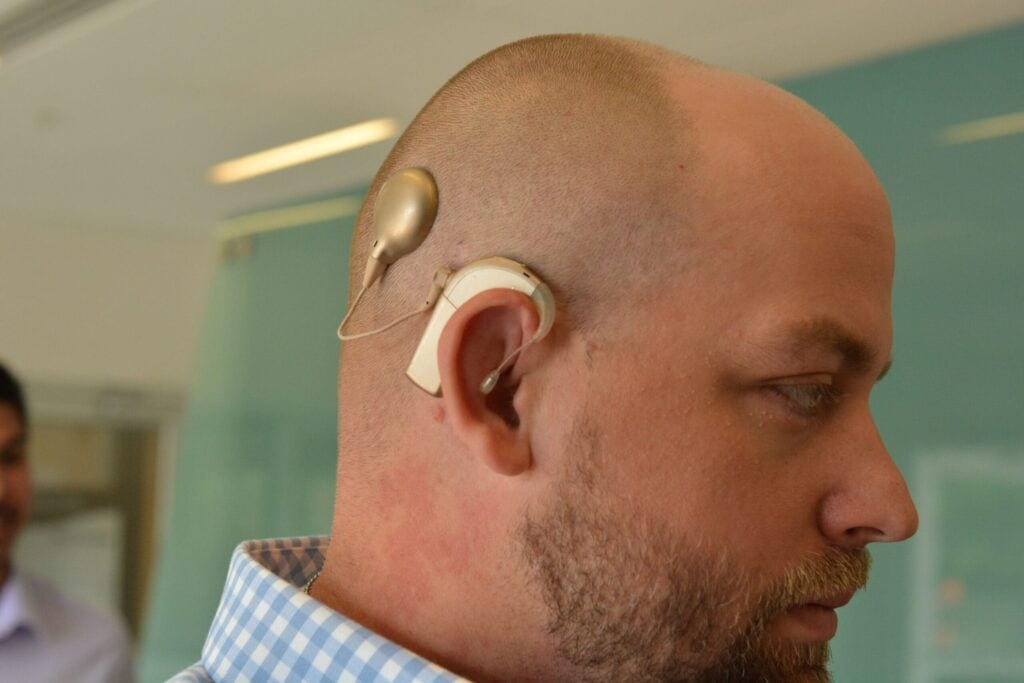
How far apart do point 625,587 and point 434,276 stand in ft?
0.76

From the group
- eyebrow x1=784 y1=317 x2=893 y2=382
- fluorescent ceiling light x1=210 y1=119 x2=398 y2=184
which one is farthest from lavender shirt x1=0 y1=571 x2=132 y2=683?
eyebrow x1=784 y1=317 x2=893 y2=382

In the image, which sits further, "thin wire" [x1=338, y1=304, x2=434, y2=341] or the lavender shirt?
the lavender shirt

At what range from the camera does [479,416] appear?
80 centimetres

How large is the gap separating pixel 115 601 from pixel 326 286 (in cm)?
217

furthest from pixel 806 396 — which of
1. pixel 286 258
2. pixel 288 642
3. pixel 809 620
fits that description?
pixel 286 258

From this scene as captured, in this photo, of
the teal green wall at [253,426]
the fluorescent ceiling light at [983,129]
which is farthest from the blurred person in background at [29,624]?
the fluorescent ceiling light at [983,129]

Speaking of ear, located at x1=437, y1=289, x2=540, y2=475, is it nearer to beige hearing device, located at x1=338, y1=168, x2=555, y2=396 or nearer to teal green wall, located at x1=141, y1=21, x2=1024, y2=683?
beige hearing device, located at x1=338, y1=168, x2=555, y2=396

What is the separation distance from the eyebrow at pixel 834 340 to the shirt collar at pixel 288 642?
292 mm

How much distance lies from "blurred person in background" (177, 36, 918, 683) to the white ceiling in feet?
5.88

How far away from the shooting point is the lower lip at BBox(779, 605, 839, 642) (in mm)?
810

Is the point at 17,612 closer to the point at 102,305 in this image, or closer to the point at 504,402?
the point at 504,402

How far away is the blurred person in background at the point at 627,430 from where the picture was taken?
79 cm

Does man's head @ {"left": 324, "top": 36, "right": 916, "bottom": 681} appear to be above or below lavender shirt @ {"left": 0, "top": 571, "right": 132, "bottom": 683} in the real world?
above

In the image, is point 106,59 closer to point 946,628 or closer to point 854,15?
point 854,15
